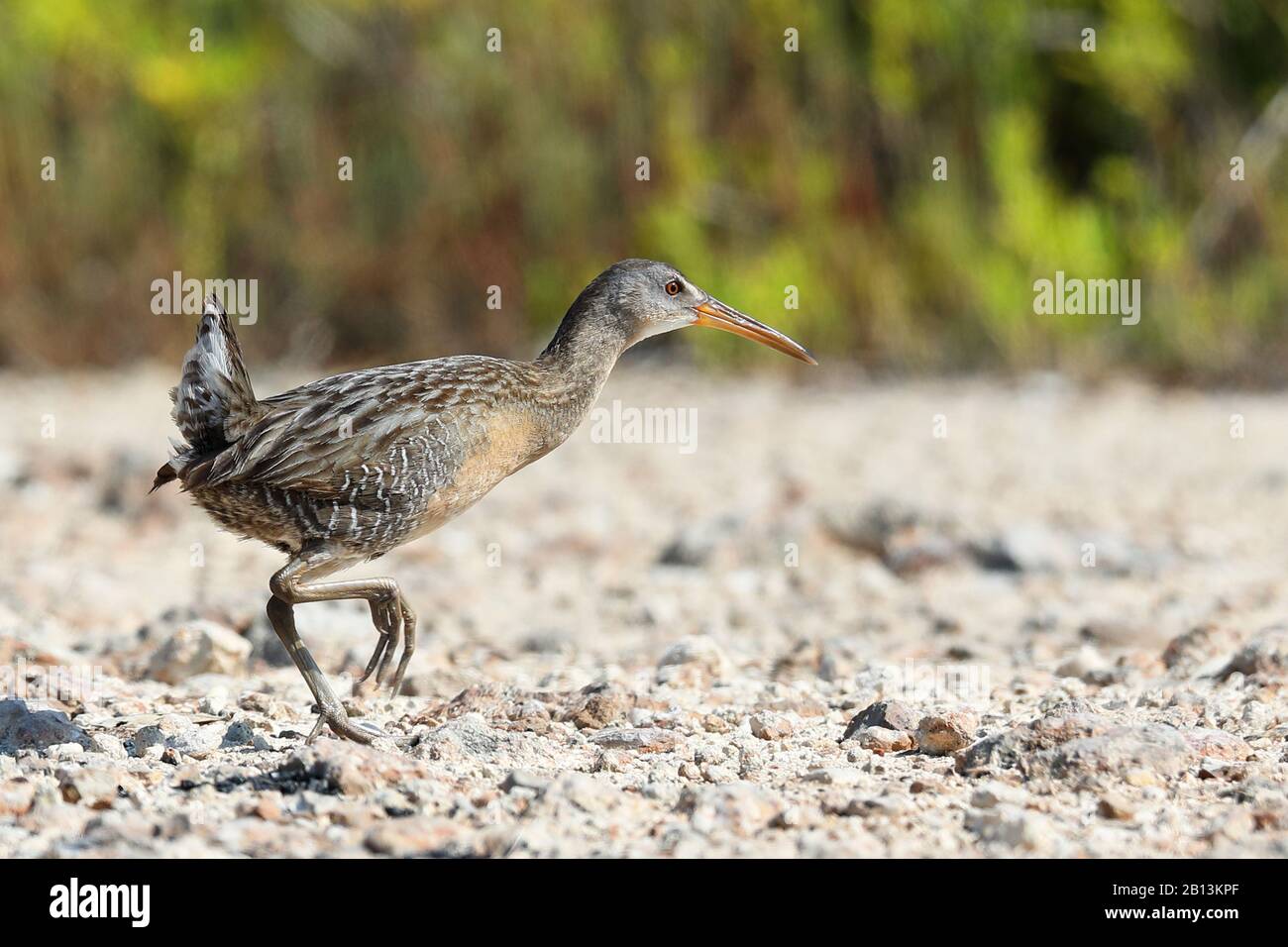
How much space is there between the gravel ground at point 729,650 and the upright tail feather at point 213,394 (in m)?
0.74

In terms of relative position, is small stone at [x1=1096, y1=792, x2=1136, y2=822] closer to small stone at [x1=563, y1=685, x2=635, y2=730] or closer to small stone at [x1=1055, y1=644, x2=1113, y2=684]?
small stone at [x1=563, y1=685, x2=635, y2=730]

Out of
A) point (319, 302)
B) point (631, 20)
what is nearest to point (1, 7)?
point (319, 302)

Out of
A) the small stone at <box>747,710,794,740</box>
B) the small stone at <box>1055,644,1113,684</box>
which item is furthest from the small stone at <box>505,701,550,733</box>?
the small stone at <box>1055,644,1113,684</box>

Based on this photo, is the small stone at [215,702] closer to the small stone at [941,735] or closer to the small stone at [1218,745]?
the small stone at [941,735]

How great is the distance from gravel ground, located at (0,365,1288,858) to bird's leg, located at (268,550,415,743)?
0.13 meters

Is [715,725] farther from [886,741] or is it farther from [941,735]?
[941,735]

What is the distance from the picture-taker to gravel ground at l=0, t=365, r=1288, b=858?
351 cm

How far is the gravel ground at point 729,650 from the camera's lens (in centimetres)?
351

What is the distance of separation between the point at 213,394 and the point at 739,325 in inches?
67.7

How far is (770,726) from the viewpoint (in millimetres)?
4297

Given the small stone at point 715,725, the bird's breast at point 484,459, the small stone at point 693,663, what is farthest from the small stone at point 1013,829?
the bird's breast at point 484,459

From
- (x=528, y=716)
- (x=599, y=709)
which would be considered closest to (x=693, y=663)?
(x=599, y=709)
